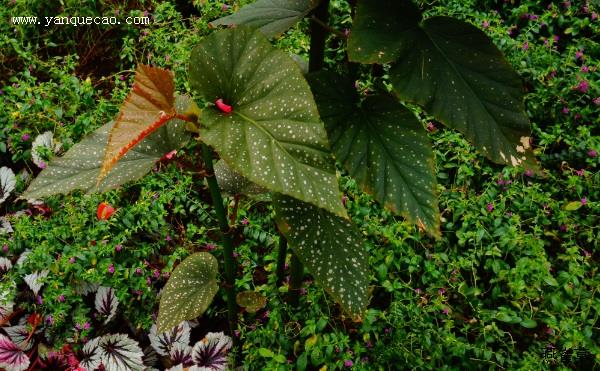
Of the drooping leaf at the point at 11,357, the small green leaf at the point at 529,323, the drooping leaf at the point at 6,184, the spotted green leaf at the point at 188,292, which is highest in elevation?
the spotted green leaf at the point at 188,292

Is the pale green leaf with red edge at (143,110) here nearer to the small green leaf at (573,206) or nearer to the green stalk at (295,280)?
the green stalk at (295,280)

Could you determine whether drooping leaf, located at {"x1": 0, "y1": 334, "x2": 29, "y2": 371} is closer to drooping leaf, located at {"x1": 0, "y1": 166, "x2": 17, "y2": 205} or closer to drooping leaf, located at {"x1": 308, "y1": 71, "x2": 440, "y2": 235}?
drooping leaf, located at {"x1": 0, "y1": 166, "x2": 17, "y2": 205}

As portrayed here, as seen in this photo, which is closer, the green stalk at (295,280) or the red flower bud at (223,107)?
the red flower bud at (223,107)

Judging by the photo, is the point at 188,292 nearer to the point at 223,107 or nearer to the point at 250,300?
the point at 250,300

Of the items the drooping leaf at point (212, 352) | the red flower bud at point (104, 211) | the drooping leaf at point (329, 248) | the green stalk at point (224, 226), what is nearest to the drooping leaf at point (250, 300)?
the green stalk at point (224, 226)

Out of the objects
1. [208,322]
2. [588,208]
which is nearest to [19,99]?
[208,322]

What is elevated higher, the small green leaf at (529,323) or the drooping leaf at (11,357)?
the small green leaf at (529,323)

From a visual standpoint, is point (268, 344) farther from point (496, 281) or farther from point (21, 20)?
point (21, 20)

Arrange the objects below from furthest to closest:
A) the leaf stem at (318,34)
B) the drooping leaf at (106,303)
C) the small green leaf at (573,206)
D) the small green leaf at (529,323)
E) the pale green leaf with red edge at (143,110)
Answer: the small green leaf at (573,206), the drooping leaf at (106,303), the small green leaf at (529,323), the leaf stem at (318,34), the pale green leaf with red edge at (143,110)

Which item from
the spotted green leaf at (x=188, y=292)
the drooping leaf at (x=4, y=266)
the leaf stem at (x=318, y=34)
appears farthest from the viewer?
the drooping leaf at (x=4, y=266)
